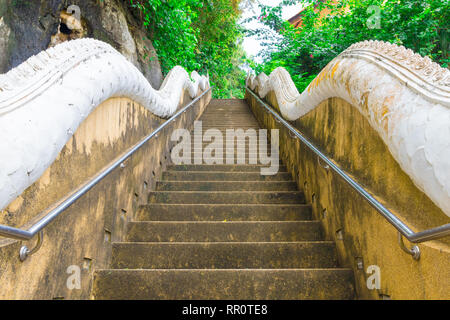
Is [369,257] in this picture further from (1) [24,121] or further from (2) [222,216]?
(1) [24,121]

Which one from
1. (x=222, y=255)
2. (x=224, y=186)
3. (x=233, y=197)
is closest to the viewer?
(x=222, y=255)

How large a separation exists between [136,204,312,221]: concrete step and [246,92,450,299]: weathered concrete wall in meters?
0.19

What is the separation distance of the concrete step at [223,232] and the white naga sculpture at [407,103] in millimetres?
1129

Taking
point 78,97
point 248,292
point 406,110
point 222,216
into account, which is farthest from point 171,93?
point 406,110

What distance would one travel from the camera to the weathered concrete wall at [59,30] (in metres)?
3.15

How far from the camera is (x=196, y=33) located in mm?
8016

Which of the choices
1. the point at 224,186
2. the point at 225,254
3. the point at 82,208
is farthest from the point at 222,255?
the point at 224,186

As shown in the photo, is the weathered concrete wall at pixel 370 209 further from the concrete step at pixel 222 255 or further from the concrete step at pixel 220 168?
the concrete step at pixel 220 168

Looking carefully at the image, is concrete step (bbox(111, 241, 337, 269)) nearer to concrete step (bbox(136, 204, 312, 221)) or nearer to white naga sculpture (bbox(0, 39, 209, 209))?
concrete step (bbox(136, 204, 312, 221))

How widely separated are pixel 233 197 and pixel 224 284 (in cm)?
136

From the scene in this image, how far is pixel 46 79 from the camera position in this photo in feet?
4.20

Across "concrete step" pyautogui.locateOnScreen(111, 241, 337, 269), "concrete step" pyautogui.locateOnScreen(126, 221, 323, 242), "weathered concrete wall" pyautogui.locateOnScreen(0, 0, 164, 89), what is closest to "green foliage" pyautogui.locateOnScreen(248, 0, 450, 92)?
"weathered concrete wall" pyautogui.locateOnScreen(0, 0, 164, 89)

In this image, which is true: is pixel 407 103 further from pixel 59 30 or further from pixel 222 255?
pixel 59 30

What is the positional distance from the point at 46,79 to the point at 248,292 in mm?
1493
